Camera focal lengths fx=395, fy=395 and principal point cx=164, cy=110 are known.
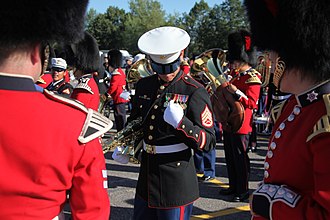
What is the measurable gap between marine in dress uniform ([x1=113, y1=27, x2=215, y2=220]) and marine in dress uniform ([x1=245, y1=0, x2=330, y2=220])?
3.17ft

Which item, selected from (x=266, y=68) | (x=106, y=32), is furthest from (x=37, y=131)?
(x=106, y=32)

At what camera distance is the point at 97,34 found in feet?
194

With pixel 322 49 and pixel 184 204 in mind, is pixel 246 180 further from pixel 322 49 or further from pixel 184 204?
pixel 322 49

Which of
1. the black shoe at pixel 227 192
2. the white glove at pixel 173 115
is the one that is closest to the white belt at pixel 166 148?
the white glove at pixel 173 115

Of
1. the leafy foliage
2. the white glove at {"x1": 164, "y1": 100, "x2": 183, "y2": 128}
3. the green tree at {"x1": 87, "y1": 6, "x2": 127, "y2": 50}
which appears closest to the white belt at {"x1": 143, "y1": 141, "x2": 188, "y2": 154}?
the white glove at {"x1": 164, "y1": 100, "x2": 183, "y2": 128}

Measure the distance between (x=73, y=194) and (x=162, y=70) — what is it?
1466 mm

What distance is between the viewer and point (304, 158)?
5.03ft

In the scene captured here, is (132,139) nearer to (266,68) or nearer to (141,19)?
(266,68)

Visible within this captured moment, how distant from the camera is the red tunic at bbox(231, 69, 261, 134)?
15.0 ft

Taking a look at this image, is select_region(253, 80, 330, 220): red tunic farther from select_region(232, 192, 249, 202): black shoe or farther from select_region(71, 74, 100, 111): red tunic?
select_region(232, 192, 249, 202): black shoe

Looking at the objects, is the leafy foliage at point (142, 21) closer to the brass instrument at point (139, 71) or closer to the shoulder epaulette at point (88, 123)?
the brass instrument at point (139, 71)

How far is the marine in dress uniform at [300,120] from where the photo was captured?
143 cm

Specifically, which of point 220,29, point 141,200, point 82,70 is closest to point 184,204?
point 141,200

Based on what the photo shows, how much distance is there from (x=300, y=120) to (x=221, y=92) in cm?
296
